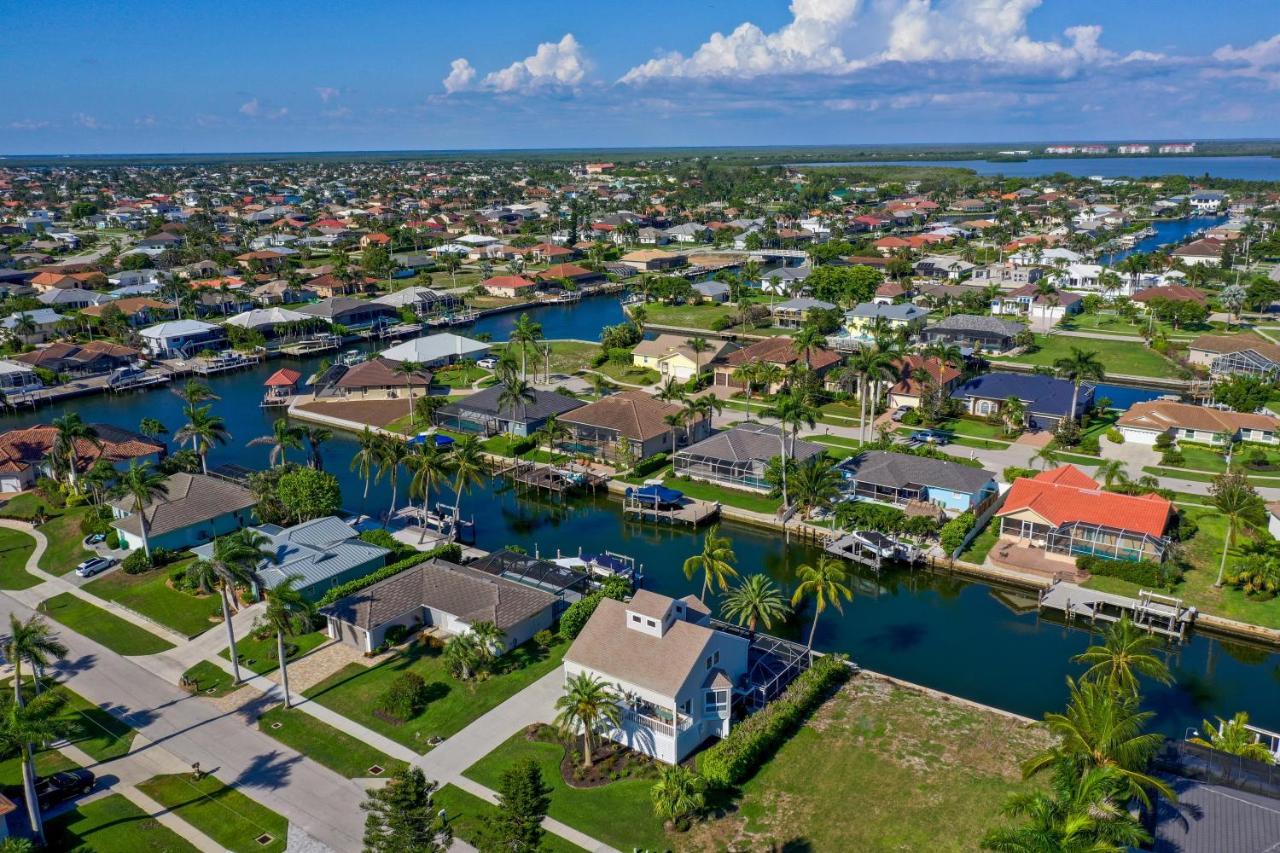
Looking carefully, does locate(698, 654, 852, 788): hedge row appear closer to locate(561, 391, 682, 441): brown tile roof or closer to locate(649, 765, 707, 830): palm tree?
locate(649, 765, 707, 830): palm tree

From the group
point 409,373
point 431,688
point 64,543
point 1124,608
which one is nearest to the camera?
point 431,688

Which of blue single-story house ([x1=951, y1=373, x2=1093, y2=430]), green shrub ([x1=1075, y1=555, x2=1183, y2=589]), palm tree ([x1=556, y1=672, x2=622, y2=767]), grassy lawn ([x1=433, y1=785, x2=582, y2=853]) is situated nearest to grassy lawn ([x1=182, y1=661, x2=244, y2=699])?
grassy lawn ([x1=433, y1=785, x2=582, y2=853])

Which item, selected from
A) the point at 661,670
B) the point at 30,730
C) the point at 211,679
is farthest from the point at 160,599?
the point at 661,670

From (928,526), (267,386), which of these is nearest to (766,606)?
(928,526)

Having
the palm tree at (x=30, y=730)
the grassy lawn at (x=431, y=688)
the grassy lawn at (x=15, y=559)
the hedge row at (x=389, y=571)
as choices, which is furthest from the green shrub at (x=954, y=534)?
the grassy lawn at (x=15, y=559)

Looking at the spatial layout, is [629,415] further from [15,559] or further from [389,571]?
[15,559]

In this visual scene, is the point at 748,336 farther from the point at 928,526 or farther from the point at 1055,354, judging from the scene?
the point at 928,526
